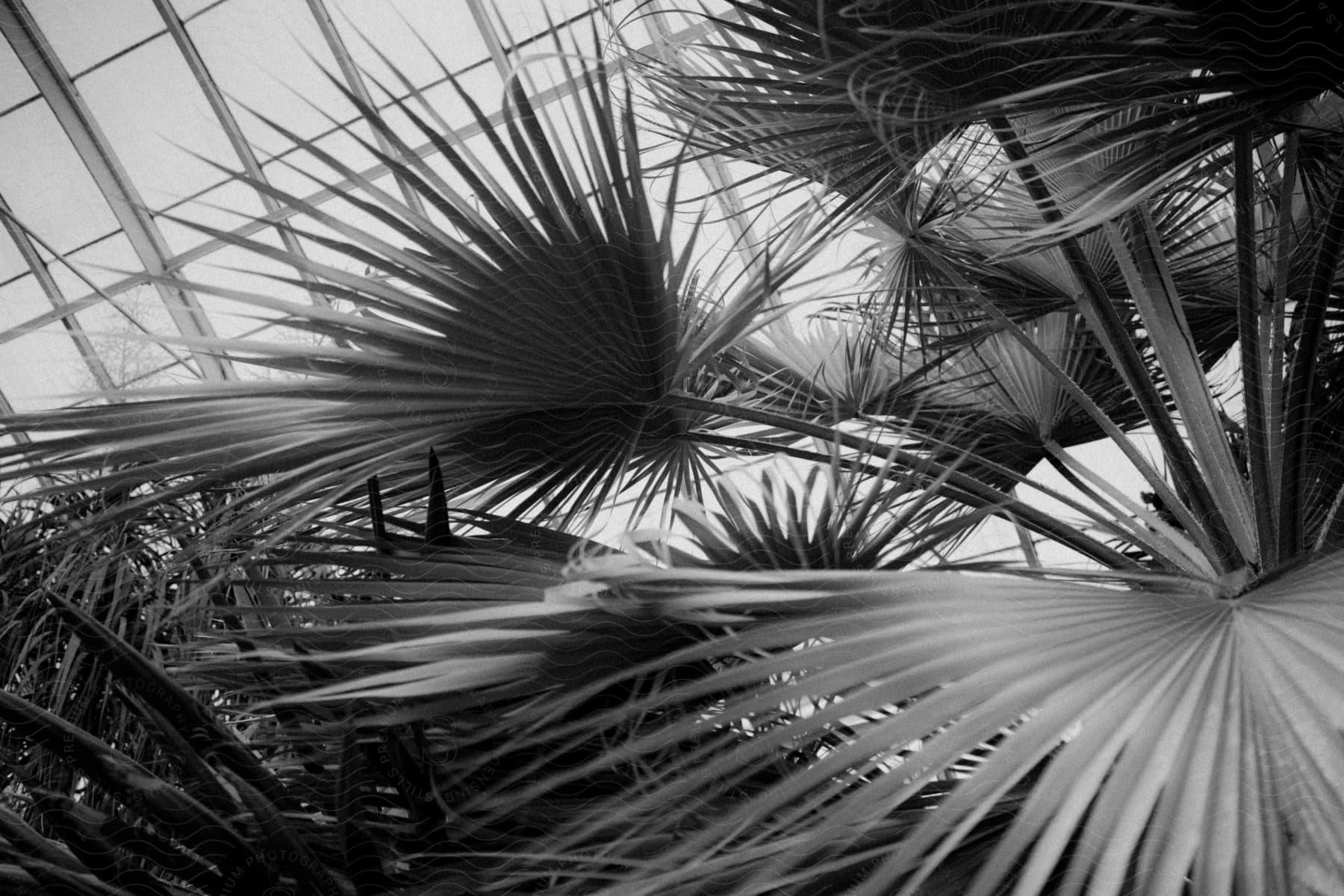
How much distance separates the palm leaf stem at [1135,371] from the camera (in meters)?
1.02

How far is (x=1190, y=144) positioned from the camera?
81 centimetres

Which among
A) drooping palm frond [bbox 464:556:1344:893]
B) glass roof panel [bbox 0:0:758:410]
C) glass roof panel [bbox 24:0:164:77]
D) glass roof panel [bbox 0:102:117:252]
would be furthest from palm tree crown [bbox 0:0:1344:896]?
glass roof panel [bbox 0:102:117:252]

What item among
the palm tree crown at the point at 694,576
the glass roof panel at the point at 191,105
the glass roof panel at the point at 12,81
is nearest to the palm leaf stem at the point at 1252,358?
the palm tree crown at the point at 694,576

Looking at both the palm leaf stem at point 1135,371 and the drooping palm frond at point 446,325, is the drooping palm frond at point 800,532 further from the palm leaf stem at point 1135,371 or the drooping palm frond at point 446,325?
the palm leaf stem at point 1135,371

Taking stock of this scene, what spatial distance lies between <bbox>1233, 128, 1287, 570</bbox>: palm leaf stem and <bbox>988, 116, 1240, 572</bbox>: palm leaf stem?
1.4 inches

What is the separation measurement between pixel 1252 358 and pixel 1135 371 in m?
0.15

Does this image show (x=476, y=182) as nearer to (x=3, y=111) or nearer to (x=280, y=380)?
(x=280, y=380)

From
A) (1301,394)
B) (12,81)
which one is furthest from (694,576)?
(12,81)

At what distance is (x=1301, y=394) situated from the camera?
0.95 metres

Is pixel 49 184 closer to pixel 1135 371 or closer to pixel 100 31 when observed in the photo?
pixel 100 31

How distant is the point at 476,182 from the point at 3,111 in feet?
9.19

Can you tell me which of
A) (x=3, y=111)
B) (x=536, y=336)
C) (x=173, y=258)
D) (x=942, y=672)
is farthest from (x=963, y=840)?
(x=173, y=258)

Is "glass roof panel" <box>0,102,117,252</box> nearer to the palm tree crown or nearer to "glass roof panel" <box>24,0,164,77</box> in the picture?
"glass roof panel" <box>24,0,164,77</box>

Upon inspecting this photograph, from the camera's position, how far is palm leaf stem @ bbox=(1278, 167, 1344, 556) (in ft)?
2.99
